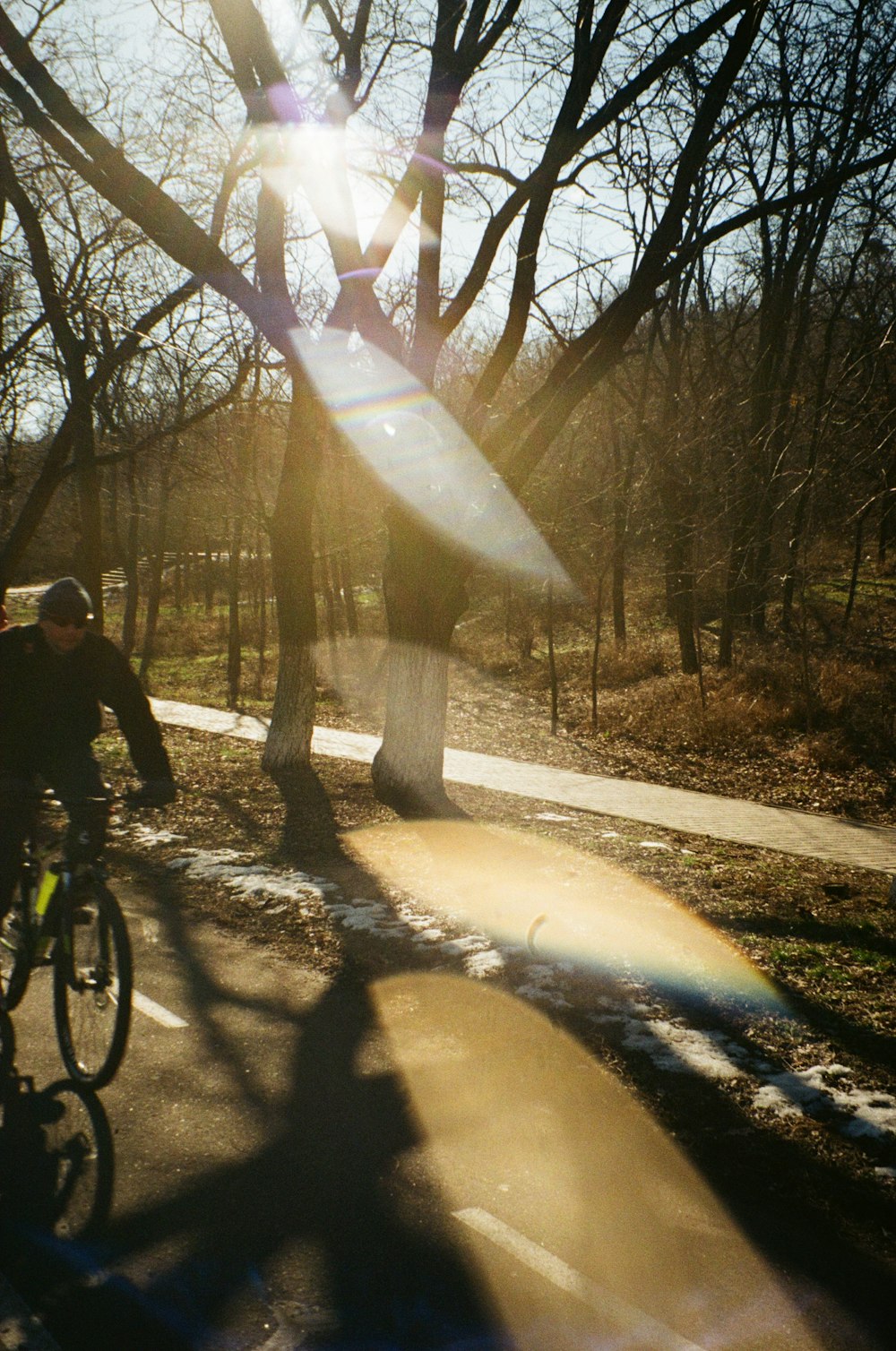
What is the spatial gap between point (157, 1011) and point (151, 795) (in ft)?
5.28

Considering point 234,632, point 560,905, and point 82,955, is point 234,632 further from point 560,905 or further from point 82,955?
point 82,955

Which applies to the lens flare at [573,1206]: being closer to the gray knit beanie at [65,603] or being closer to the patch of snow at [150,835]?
the gray knit beanie at [65,603]

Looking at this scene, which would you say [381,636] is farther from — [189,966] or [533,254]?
[189,966]

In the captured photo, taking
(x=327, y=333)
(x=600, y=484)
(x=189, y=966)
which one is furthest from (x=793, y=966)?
(x=600, y=484)

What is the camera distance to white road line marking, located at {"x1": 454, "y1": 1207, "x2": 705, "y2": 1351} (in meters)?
3.08

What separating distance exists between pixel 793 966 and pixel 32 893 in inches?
176

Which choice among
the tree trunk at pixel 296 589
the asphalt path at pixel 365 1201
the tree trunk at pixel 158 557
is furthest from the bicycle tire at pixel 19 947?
the tree trunk at pixel 158 557

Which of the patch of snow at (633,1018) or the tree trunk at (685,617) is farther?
the tree trunk at (685,617)

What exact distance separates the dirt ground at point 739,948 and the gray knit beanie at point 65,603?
287 centimetres

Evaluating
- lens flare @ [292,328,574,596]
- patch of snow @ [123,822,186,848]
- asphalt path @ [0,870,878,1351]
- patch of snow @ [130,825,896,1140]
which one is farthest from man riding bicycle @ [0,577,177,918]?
lens flare @ [292,328,574,596]

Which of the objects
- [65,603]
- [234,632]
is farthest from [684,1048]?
[234,632]

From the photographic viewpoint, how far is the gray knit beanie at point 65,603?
15.4 ft

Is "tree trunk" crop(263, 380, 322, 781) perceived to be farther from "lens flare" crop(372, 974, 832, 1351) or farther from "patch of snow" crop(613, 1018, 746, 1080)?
"patch of snow" crop(613, 1018, 746, 1080)

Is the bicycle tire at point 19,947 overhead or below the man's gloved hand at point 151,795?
below
